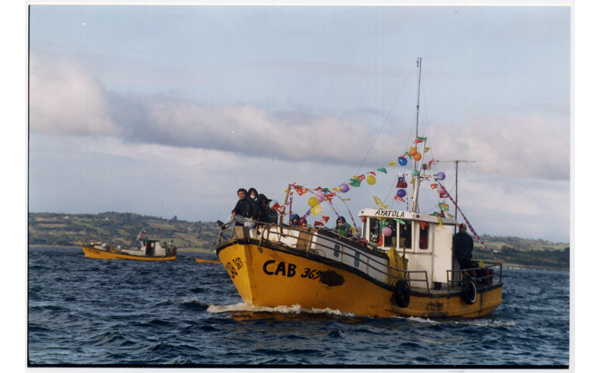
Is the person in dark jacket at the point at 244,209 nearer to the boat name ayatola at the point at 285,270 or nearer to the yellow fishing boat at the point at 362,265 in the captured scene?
the yellow fishing boat at the point at 362,265

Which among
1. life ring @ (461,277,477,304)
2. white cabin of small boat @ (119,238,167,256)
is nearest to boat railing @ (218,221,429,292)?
life ring @ (461,277,477,304)

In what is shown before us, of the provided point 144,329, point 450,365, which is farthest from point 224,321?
point 450,365

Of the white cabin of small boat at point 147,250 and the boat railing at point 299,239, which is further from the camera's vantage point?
the white cabin of small boat at point 147,250

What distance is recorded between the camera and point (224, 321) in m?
13.8

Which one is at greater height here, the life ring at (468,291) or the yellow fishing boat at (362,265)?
the yellow fishing boat at (362,265)

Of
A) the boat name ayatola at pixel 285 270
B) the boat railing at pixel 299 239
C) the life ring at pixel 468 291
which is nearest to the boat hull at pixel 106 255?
the boat railing at pixel 299 239

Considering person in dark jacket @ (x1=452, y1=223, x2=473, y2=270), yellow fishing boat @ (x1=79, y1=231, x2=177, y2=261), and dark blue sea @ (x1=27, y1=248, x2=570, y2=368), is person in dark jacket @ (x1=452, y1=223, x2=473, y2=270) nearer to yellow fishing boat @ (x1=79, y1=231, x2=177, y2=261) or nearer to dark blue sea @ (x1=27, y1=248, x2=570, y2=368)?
dark blue sea @ (x1=27, y1=248, x2=570, y2=368)

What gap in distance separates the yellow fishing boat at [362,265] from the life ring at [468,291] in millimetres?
33

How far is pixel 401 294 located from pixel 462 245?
12.3ft

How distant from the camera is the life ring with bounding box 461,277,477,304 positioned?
1745 cm

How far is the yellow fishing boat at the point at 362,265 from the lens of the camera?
45.5 ft

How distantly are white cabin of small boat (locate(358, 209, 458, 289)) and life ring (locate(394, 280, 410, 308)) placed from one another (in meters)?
2.02

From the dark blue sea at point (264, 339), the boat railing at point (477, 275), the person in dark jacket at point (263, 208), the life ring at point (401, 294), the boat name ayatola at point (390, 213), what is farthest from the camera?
the boat railing at point (477, 275)

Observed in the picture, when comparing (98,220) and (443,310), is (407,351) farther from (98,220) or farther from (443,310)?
(98,220)
